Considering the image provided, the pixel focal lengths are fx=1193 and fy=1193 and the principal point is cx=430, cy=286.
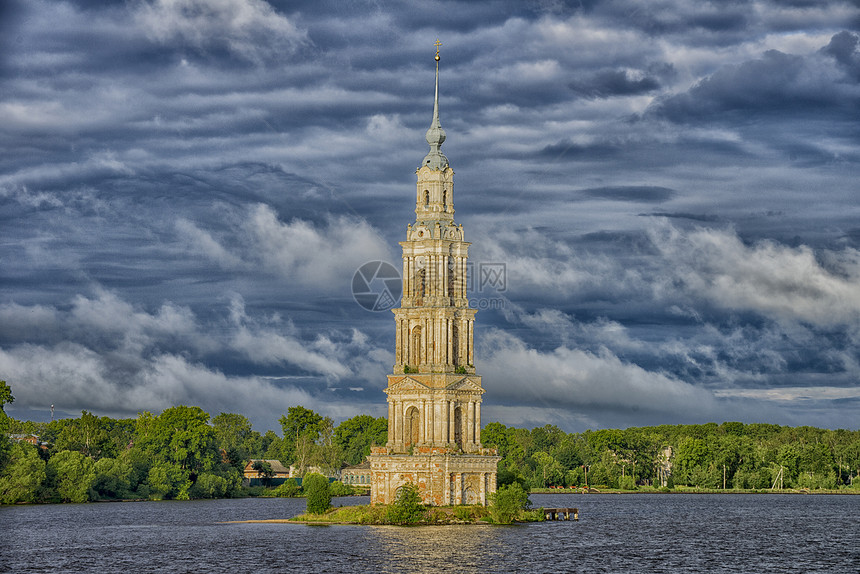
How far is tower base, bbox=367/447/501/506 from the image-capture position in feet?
372

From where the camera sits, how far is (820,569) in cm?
8775

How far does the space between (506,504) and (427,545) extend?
57.7 ft

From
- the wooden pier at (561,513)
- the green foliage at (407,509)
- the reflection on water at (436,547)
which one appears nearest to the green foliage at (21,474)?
the wooden pier at (561,513)

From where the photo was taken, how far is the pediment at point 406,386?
4587 inches

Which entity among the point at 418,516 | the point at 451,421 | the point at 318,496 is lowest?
the point at 418,516

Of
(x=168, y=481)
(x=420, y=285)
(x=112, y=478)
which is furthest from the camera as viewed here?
(x=168, y=481)

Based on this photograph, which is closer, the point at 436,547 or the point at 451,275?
the point at 436,547

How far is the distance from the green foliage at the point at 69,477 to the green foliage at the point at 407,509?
3180 inches

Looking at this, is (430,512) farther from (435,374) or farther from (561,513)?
(561,513)

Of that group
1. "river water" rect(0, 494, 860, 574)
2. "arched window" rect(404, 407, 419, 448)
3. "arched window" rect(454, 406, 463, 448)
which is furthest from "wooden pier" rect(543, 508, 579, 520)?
"arched window" rect(404, 407, 419, 448)

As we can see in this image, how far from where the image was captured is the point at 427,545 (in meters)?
94.5

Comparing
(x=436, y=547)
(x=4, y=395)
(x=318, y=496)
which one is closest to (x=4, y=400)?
(x=4, y=395)

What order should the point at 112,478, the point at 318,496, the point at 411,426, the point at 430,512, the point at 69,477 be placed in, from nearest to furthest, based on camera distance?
the point at 430,512
the point at 318,496
the point at 411,426
the point at 69,477
the point at 112,478

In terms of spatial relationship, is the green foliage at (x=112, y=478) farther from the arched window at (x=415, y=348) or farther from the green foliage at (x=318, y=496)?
the arched window at (x=415, y=348)
